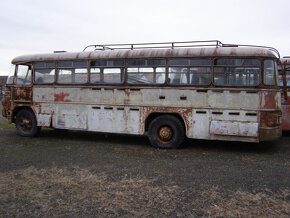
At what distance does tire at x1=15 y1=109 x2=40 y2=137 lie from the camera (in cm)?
942

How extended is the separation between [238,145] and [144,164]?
367 centimetres

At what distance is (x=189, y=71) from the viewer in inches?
296

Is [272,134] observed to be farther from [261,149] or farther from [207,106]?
[207,106]

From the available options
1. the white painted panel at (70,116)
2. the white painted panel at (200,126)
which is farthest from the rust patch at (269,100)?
the white painted panel at (70,116)

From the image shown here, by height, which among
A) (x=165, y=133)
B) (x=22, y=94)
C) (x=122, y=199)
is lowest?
(x=122, y=199)

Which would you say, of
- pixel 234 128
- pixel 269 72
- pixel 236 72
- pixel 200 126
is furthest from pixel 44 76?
pixel 269 72

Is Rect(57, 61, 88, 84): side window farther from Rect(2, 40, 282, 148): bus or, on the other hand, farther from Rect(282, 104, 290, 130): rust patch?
Rect(282, 104, 290, 130): rust patch

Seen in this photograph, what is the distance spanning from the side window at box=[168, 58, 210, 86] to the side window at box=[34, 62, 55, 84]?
4008mm

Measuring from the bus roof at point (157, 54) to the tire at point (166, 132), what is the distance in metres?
1.81

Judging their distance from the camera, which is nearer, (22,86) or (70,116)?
(70,116)

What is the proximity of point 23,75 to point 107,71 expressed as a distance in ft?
10.8

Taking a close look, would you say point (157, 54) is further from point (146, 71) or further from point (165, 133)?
point (165, 133)

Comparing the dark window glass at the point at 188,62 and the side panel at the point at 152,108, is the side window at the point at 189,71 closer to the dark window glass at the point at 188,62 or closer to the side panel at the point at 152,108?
the dark window glass at the point at 188,62

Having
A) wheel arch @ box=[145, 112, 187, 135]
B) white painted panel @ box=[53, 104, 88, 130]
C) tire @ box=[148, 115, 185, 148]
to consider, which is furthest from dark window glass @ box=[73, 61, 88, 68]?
tire @ box=[148, 115, 185, 148]
